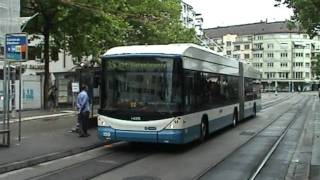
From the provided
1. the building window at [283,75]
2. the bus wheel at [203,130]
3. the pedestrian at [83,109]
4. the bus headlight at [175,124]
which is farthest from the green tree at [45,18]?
the building window at [283,75]

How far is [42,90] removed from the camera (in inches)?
1580

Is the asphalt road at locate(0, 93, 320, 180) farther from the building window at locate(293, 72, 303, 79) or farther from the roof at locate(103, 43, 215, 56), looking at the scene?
the building window at locate(293, 72, 303, 79)

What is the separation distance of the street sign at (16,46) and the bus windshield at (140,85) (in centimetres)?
240

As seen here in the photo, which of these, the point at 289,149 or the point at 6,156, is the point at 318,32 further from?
the point at 6,156

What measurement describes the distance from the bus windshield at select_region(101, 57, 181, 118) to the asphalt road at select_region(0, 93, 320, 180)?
52.9 inches

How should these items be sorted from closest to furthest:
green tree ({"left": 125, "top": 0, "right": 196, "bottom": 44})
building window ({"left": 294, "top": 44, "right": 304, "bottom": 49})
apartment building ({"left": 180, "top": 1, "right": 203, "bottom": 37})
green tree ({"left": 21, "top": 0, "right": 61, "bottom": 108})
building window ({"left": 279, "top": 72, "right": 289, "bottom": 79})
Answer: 1. green tree ({"left": 21, "top": 0, "right": 61, "bottom": 108})
2. green tree ({"left": 125, "top": 0, "right": 196, "bottom": 44})
3. apartment building ({"left": 180, "top": 1, "right": 203, "bottom": 37})
4. building window ({"left": 294, "top": 44, "right": 304, "bottom": 49})
5. building window ({"left": 279, "top": 72, "right": 289, "bottom": 79})

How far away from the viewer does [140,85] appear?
52.5 feet

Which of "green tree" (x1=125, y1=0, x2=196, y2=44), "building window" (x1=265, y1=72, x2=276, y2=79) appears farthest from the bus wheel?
"building window" (x1=265, y1=72, x2=276, y2=79)

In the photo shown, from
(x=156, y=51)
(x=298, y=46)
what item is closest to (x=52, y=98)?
(x=156, y=51)

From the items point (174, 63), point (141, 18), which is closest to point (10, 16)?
point (174, 63)

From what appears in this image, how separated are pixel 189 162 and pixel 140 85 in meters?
2.75

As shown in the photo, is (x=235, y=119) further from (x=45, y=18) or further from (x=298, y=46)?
(x=298, y=46)

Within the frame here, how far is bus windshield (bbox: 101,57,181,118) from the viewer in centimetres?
1583

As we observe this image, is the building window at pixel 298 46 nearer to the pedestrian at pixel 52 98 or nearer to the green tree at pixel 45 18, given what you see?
the pedestrian at pixel 52 98
